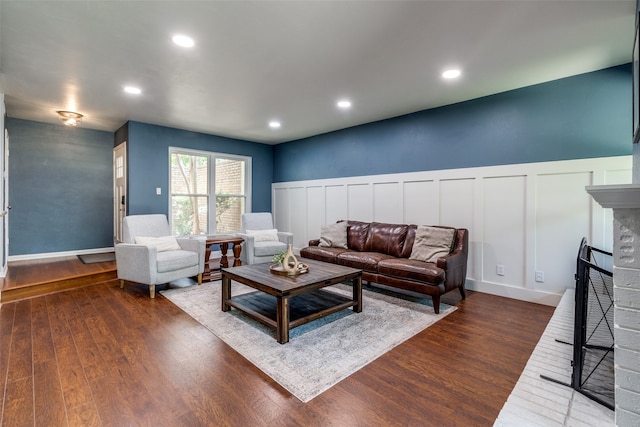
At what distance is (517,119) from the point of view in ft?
11.6

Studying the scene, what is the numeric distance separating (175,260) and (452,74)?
12.9 feet

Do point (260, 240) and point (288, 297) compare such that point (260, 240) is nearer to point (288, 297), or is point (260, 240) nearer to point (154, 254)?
point (154, 254)

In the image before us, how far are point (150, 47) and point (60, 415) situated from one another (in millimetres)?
2739

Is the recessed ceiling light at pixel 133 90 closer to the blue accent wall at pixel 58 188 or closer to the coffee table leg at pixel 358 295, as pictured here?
the blue accent wall at pixel 58 188

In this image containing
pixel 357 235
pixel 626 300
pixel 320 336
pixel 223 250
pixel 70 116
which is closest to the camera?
pixel 626 300

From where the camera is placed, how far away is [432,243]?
367 centimetres

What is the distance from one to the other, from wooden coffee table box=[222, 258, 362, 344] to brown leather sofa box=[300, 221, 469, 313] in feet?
1.97

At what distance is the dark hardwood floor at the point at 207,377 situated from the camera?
1.61m

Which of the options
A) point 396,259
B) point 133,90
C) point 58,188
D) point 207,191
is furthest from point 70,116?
point 396,259

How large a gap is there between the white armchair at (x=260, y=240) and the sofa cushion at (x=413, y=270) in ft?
6.76

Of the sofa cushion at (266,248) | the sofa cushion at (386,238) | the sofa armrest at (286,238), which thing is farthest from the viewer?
the sofa armrest at (286,238)

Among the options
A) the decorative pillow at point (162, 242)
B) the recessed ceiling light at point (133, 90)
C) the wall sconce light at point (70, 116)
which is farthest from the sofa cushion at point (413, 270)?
the wall sconce light at point (70, 116)

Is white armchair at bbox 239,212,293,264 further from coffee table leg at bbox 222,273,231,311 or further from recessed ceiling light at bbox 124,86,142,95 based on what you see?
recessed ceiling light at bbox 124,86,142,95

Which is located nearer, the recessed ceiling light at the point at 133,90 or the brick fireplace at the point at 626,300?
the brick fireplace at the point at 626,300
